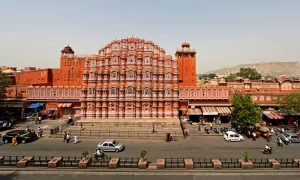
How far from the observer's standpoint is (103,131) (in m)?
38.8

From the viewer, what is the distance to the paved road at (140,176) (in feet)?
64.4

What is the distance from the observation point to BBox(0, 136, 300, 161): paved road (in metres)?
27.5

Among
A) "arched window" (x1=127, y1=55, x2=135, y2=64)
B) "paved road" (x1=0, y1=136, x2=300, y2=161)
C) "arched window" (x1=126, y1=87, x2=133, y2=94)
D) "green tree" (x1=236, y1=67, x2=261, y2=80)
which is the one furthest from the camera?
"green tree" (x1=236, y1=67, x2=261, y2=80)

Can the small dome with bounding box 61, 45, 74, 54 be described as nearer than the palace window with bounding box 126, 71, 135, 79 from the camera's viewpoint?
No

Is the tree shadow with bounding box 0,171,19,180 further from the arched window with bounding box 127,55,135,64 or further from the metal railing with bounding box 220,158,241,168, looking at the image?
the arched window with bounding box 127,55,135,64

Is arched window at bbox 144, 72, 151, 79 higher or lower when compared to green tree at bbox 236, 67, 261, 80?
lower

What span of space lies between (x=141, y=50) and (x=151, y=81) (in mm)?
7057

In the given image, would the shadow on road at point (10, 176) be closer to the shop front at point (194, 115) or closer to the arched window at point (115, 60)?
the arched window at point (115, 60)

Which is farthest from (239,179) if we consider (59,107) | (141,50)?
(59,107)

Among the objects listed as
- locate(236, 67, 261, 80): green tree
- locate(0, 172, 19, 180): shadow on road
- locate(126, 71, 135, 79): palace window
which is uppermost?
locate(236, 67, 261, 80): green tree

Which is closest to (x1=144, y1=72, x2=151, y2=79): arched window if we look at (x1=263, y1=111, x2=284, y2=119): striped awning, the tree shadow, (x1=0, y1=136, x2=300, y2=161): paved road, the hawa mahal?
the hawa mahal

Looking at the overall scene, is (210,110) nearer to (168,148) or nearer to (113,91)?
(168,148)

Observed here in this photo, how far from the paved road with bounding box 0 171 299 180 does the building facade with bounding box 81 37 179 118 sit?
24867 mm

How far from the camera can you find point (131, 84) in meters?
45.1
